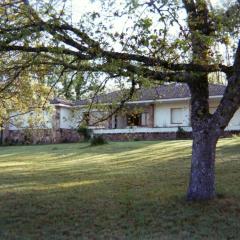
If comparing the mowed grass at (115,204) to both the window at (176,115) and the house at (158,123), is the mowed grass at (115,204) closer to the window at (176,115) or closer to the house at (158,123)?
the house at (158,123)

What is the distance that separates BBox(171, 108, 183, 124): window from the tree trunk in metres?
31.8

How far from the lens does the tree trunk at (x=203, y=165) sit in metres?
11.3

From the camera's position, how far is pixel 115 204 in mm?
11766

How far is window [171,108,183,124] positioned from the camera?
43.2 meters

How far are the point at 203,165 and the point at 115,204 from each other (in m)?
2.08

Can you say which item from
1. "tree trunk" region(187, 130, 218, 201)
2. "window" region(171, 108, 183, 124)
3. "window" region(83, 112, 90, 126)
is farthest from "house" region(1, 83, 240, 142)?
"tree trunk" region(187, 130, 218, 201)

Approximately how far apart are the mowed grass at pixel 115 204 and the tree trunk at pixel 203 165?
0.95ft

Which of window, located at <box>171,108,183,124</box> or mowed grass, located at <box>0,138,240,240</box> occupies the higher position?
window, located at <box>171,108,183,124</box>

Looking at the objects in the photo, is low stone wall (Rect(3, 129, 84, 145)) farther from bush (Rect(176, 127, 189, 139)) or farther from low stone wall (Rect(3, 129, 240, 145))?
bush (Rect(176, 127, 189, 139))

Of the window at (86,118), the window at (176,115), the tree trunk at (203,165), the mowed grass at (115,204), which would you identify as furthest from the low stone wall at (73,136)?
the tree trunk at (203,165)

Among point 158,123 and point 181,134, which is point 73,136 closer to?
point 158,123

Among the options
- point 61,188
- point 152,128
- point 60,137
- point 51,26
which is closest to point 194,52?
A: point 51,26

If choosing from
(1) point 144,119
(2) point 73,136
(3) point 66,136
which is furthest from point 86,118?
(3) point 66,136

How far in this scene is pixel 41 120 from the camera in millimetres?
18078
